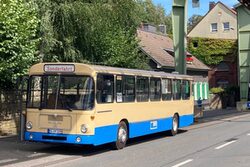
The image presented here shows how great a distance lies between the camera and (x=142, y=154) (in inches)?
532

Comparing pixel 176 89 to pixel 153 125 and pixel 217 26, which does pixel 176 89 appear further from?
pixel 217 26

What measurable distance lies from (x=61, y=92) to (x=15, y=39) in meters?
3.69

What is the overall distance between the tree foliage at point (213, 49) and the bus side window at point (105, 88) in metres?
50.8

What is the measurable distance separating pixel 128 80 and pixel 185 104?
6169mm

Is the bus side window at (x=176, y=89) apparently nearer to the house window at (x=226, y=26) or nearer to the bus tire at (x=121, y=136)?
the bus tire at (x=121, y=136)

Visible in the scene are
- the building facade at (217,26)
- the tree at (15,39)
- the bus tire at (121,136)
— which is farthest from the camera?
the building facade at (217,26)

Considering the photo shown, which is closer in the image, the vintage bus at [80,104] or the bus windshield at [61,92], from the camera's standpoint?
the vintage bus at [80,104]

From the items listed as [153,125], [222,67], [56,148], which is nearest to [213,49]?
[222,67]

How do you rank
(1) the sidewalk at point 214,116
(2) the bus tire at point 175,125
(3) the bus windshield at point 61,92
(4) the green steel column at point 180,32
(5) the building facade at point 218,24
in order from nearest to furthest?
(3) the bus windshield at point 61,92 → (2) the bus tire at point 175,125 → (4) the green steel column at point 180,32 → (1) the sidewalk at point 214,116 → (5) the building facade at point 218,24

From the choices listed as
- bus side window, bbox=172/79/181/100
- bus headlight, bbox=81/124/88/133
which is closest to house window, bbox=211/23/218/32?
bus side window, bbox=172/79/181/100

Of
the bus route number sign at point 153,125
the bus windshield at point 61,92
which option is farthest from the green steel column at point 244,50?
the bus windshield at point 61,92

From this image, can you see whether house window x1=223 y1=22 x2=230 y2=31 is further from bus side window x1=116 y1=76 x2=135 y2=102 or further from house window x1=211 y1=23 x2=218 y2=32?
bus side window x1=116 y1=76 x2=135 y2=102

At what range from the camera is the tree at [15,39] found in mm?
16047

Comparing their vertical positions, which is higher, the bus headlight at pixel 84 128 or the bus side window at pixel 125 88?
the bus side window at pixel 125 88
